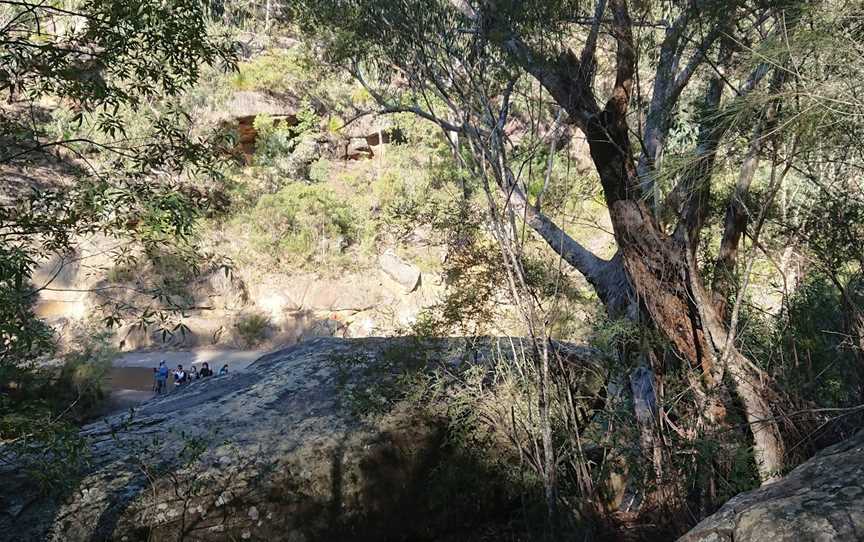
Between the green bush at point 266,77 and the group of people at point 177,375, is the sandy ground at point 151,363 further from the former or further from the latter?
A: the green bush at point 266,77

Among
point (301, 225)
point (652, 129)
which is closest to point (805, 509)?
point (652, 129)

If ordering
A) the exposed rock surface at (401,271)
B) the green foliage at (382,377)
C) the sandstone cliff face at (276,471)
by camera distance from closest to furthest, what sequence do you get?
1. the sandstone cliff face at (276,471)
2. the green foliage at (382,377)
3. the exposed rock surface at (401,271)

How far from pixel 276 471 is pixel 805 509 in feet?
8.48

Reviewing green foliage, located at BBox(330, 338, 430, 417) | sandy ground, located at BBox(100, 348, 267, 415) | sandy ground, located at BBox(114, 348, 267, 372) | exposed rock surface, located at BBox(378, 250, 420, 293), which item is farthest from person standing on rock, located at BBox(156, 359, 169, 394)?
green foliage, located at BBox(330, 338, 430, 417)

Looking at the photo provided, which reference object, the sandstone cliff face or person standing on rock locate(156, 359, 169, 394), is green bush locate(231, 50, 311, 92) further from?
the sandstone cliff face

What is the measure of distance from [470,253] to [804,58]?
8.14 feet

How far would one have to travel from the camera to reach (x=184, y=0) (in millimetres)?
2727

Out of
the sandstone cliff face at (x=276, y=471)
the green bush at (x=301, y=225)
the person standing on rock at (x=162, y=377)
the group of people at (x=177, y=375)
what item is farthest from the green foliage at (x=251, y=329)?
the sandstone cliff face at (x=276, y=471)

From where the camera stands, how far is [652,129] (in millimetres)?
4762

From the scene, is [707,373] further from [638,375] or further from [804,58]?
[804,58]

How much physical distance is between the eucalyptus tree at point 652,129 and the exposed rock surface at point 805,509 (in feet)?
3.14

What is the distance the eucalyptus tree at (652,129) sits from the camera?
11.5ft

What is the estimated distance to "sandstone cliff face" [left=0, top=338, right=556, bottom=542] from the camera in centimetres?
294

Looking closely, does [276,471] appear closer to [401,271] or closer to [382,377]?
[382,377]
